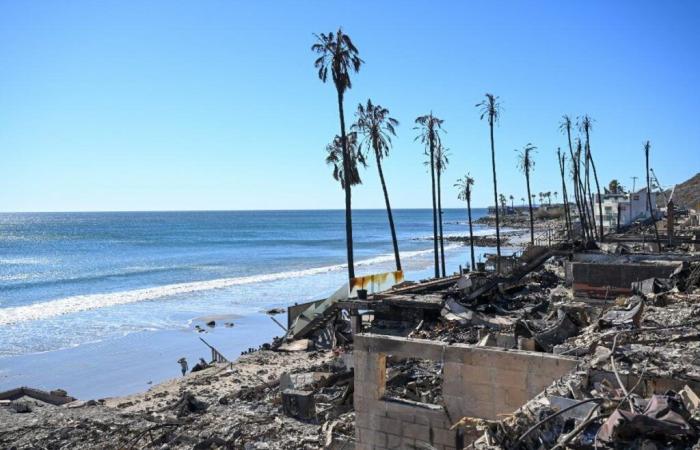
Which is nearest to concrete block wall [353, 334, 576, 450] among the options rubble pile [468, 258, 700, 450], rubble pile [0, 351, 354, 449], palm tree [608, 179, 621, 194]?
rubble pile [468, 258, 700, 450]

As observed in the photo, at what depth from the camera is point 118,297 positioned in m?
45.4

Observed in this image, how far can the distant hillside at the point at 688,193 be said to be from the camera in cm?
6543

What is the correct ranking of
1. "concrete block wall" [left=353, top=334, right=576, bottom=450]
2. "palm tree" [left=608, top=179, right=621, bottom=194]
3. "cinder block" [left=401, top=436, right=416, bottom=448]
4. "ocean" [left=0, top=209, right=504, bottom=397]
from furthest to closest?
"palm tree" [left=608, top=179, right=621, bottom=194] → "ocean" [left=0, top=209, right=504, bottom=397] → "cinder block" [left=401, top=436, right=416, bottom=448] → "concrete block wall" [left=353, top=334, right=576, bottom=450]

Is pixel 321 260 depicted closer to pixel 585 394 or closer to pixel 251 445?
pixel 251 445

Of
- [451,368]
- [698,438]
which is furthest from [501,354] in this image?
[698,438]

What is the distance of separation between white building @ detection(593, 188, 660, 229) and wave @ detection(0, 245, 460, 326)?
34571 mm

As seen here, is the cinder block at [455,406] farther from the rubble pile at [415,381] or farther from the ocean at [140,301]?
the ocean at [140,301]

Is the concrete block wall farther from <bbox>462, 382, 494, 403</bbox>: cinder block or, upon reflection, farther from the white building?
the white building

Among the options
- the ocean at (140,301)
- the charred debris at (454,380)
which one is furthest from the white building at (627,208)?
the charred debris at (454,380)

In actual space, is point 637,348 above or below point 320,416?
above

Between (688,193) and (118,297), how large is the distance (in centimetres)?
6212

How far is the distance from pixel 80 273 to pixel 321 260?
1102 inches

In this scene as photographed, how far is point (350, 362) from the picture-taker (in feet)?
55.7

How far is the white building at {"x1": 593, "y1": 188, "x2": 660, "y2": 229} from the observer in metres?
69.4
